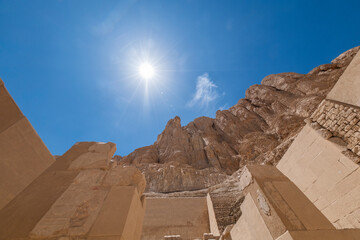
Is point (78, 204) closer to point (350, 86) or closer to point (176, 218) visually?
→ point (350, 86)

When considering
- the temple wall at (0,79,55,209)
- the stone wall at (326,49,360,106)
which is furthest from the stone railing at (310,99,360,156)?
the temple wall at (0,79,55,209)

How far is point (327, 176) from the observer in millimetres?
3686

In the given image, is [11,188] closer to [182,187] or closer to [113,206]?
[113,206]

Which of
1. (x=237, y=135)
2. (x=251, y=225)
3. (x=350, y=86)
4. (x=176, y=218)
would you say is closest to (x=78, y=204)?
(x=251, y=225)

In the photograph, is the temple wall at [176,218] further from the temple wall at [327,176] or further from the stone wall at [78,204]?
the stone wall at [78,204]

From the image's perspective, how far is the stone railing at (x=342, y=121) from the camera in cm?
352

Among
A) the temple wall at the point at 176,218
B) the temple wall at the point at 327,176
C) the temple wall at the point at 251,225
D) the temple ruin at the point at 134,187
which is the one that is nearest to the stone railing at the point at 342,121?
the temple ruin at the point at 134,187

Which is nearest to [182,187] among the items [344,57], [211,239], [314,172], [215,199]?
[215,199]

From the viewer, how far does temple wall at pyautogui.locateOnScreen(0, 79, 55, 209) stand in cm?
265

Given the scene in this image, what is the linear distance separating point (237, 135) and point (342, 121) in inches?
1322

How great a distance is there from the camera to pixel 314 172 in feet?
12.9

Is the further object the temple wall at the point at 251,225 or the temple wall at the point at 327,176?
the temple wall at the point at 327,176

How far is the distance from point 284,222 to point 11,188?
4.65m

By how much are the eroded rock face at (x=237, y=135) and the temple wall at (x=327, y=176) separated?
11958 millimetres
